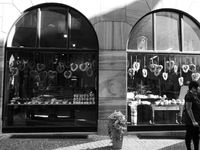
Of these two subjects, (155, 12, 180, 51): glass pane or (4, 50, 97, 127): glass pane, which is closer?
(4, 50, 97, 127): glass pane

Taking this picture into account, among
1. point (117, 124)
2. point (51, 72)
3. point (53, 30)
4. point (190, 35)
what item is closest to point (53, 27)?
point (53, 30)

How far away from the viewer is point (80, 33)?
27.8 ft

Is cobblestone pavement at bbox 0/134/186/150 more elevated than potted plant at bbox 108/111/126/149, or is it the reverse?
potted plant at bbox 108/111/126/149

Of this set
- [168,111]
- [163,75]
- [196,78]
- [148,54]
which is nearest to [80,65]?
[148,54]

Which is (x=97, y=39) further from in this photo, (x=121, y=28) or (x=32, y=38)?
(x=32, y=38)

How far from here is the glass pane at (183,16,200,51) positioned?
29.2 feet

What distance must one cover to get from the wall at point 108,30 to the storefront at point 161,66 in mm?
418

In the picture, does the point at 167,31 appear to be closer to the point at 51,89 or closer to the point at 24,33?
the point at 51,89

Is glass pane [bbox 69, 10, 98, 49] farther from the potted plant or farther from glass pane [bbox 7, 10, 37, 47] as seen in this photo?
the potted plant

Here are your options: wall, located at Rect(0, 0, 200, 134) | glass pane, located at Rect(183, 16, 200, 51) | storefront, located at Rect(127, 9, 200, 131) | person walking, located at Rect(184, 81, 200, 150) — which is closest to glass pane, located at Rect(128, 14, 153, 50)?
storefront, located at Rect(127, 9, 200, 131)

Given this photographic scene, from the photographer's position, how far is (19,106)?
27.4 ft

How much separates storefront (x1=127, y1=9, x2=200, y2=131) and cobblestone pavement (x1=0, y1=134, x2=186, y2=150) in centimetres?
126

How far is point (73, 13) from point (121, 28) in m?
1.95

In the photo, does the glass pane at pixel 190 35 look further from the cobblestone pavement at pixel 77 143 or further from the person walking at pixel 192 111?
the cobblestone pavement at pixel 77 143
